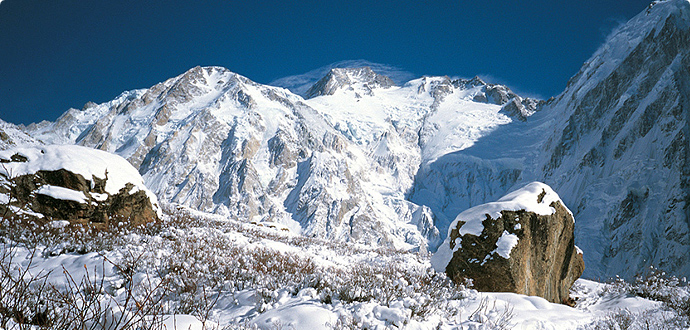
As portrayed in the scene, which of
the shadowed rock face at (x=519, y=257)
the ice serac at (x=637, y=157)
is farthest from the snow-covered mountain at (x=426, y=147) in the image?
the shadowed rock face at (x=519, y=257)

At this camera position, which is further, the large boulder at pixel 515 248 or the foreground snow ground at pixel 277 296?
the large boulder at pixel 515 248

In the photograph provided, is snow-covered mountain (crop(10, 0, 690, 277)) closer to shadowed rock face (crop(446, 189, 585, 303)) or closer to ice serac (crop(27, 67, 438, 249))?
ice serac (crop(27, 67, 438, 249))

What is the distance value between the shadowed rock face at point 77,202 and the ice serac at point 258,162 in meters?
104

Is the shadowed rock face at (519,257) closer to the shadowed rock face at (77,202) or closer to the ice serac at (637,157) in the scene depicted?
the shadowed rock face at (77,202)

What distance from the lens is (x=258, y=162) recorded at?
132125 millimetres

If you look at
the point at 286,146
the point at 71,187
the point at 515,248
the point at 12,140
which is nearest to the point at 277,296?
the point at 515,248

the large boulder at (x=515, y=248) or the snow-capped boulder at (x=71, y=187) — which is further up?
the snow-capped boulder at (x=71, y=187)

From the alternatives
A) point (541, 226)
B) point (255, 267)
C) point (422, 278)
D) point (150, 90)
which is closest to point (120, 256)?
point (255, 267)

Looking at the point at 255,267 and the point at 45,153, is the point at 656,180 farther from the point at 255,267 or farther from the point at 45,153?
the point at 45,153

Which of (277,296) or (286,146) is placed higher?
(286,146)

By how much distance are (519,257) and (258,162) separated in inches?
5099

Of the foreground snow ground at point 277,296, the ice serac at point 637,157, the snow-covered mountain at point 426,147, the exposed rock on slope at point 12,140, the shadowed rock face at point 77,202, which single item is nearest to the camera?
the foreground snow ground at point 277,296

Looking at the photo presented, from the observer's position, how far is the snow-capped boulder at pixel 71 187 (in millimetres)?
10320

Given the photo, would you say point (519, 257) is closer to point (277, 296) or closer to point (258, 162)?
point (277, 296)
